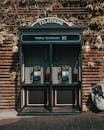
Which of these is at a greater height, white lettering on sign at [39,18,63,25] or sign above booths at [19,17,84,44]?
white lettering on sign at [39,18,63,25]

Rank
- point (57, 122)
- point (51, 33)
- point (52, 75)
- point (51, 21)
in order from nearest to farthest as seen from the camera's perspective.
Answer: point (57, 122) < point (51, 33) < point (51, 21) < point (52, 75)

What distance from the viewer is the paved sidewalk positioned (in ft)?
37.4

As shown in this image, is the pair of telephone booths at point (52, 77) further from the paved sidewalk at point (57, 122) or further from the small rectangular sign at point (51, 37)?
the paved sidewalk at point (57, 122)

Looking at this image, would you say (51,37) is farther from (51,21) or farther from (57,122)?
(57,122)

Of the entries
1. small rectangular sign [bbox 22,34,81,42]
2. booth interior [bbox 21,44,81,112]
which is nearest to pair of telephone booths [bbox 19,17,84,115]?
booth interior [bbox 21,44,81,112]

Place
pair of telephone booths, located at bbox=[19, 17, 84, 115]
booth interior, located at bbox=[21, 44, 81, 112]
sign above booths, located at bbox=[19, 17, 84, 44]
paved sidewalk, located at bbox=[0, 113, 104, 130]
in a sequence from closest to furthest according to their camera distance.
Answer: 1. paved sidewalk, located at bbox=[0, 113, 104, 130]
2. sign above booths, located at bbox=[19, 17, 84, 44]
3. pair of telephone booths, located at bbox=[19, 17, 84, 115]
4. booth interior, located at bbox=[21, 44, 81, 112]

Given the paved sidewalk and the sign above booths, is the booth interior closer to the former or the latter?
the sign above booths

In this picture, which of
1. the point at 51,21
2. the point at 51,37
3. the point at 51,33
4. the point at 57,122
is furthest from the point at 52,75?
the point at 57,122

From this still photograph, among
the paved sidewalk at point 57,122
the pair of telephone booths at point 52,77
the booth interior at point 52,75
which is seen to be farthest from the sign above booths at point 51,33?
the paved sidewalk at point 57,122

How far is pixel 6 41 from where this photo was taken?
1410 centimetres

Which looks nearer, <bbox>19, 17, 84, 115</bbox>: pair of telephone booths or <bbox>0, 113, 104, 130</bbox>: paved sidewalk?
<bbox>0, 113, 104, 130</bbox>: paved sidewalk

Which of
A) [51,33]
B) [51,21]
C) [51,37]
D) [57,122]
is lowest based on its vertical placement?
[57,122]

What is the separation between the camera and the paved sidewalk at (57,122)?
37.4 feet

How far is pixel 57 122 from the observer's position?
12.0 m
